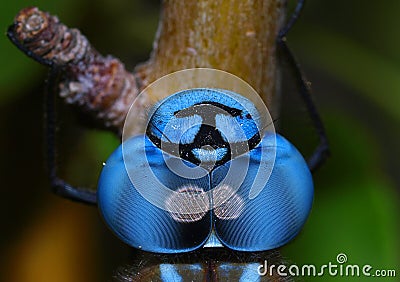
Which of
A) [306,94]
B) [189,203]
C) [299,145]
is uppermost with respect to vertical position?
[189,203]

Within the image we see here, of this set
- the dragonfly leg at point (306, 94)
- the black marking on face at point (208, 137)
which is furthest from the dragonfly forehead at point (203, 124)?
the dragonfly leg at point (306, 94)

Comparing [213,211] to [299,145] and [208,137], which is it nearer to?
[208,137]

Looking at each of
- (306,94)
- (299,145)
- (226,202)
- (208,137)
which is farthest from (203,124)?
(299,145)

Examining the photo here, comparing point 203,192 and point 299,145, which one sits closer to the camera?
point 203,192

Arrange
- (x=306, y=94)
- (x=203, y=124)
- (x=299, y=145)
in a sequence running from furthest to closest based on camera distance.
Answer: (x=299, y=145)
(x=306, y=94)
(x=203, y=124)

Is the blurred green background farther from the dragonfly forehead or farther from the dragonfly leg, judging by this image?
the dragonfly forehead

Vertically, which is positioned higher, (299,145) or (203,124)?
(203,124)

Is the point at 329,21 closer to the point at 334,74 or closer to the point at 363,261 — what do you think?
A: the point at 334,74

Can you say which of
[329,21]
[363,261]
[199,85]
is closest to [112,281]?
[199,85]
